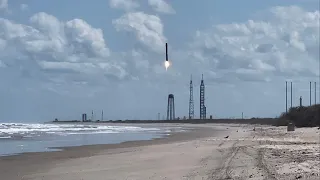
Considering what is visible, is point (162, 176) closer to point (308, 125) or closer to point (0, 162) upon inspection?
point (0, 162)

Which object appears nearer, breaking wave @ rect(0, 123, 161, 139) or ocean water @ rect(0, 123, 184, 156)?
ocean water @ rect(0, 123, 184, 156)

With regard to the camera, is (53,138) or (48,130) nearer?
(53,138)

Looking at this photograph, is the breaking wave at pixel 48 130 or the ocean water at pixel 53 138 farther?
the breaking wave at pixel 48 130

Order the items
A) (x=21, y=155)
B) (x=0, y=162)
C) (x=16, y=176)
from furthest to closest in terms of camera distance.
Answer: (x=21, y=155), (x=0, y=162), (x=16, y=176)

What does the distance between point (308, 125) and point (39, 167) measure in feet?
180

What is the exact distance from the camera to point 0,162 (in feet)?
70.4

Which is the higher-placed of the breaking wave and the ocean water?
the ocean water

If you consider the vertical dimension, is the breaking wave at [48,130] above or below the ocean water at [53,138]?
below

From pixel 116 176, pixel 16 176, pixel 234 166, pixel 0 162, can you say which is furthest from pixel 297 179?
pixel 0 162

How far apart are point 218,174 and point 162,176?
66.7 inches

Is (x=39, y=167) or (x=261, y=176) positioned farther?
(x=39, y=167)

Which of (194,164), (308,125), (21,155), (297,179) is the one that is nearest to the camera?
(297,179)

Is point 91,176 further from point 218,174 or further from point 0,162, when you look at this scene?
point 0,162

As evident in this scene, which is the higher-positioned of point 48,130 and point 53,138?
point 53,138
